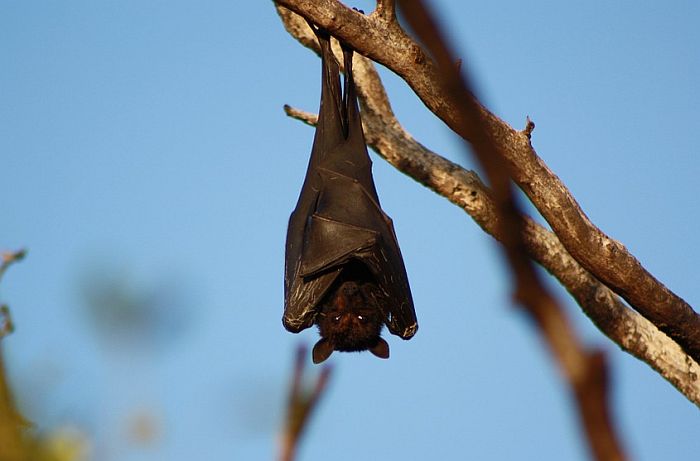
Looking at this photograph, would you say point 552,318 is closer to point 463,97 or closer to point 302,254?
point 463,97

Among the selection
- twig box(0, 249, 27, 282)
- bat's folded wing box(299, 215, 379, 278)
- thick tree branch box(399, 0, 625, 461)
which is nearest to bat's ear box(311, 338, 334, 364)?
bat's folded wing box(299, 215, 379, 278)

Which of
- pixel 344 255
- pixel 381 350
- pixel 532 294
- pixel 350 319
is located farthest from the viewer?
pixel 381 350

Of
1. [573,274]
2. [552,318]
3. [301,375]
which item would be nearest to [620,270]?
[573,274]

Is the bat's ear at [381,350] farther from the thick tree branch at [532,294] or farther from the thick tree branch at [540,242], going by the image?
the thick tree branch at [532,294]

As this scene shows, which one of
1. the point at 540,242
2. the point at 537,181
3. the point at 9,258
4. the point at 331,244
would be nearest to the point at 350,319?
the point at 331,244

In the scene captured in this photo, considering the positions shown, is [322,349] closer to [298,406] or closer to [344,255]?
[344,255]

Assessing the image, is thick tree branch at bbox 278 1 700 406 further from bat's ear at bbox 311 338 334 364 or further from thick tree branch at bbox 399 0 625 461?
thick tree branch at bbox 399 0 625 461
